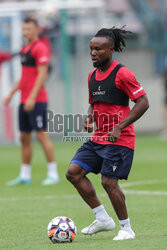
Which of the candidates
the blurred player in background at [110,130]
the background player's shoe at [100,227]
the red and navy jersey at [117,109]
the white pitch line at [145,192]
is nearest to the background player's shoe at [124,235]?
the blurred player in background at [110,130]

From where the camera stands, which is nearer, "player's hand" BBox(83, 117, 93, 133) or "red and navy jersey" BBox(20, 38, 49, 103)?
"player's hand" BBox(83, 117, 93, 133)

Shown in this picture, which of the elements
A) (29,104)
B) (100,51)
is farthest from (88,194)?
(29,104)

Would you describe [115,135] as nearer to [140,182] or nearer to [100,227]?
[100,227]

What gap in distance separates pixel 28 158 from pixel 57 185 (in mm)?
671

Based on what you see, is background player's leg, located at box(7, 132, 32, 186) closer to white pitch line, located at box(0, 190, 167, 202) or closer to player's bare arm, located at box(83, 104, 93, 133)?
white pitch line, located at box(0, 190, 167, 202)

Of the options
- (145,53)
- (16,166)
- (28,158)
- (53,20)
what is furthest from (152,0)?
(28,158)

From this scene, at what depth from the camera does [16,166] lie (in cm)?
1462

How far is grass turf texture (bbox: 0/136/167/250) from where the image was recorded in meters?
6.26

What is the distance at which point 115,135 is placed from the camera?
20.5ft

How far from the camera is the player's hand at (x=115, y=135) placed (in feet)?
20.5

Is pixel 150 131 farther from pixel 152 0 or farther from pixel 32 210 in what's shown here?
pixel 32 210

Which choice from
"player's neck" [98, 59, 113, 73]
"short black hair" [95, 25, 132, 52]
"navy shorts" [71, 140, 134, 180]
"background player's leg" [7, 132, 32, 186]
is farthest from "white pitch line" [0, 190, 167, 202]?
"short black hair" [95, 25, 132, 52]

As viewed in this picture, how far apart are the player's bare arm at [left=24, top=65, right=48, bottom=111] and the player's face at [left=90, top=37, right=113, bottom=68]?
166 inches

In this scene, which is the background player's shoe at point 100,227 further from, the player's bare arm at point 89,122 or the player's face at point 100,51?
the player's face at point 100,51
